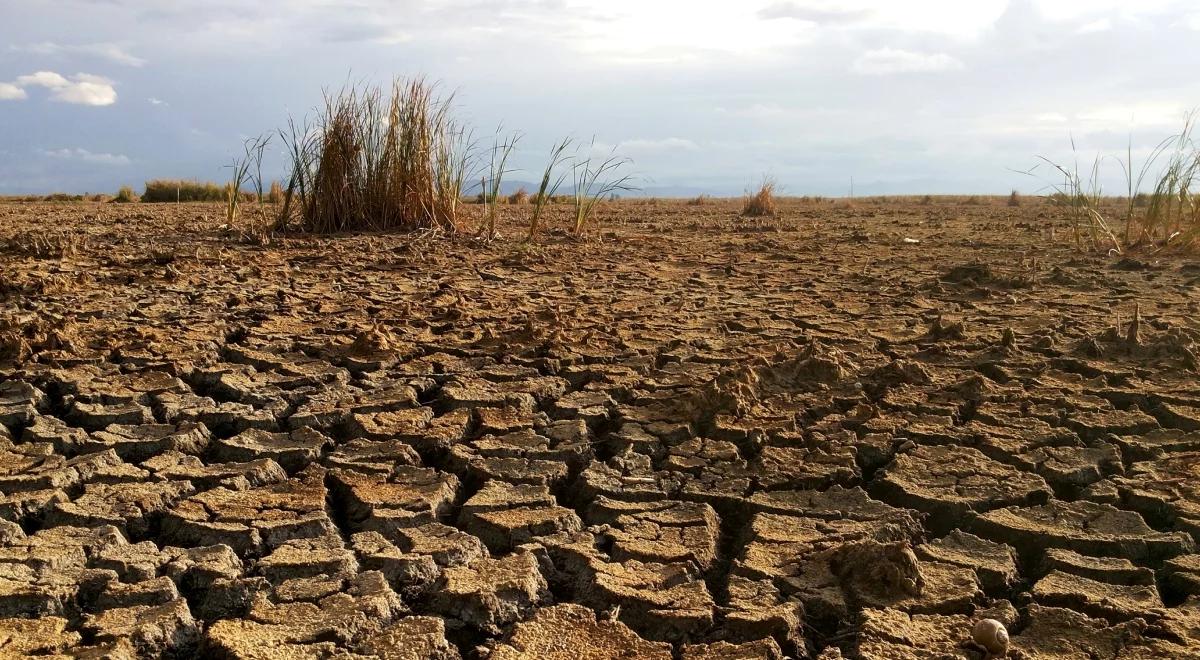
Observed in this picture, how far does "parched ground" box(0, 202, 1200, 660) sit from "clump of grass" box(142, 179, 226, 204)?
30.6 feet

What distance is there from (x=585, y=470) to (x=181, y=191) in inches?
506

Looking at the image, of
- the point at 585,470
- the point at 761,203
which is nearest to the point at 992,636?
the point at 585,470

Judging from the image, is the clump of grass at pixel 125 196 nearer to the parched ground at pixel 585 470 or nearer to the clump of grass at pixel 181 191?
the clump of grass at pixel 181 191

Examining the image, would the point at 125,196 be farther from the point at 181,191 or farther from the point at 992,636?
the point at 992,636

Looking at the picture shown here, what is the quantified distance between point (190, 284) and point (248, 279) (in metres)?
0.27

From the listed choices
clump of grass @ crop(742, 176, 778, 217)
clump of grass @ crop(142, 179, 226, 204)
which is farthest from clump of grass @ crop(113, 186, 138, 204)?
clump of grass @ crop(742, 176, 778, 217)

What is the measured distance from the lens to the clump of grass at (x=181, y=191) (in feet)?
44.1

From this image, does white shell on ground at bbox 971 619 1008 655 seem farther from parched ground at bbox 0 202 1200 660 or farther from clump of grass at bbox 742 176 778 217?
clump of grass at bbox 742 176 778 217

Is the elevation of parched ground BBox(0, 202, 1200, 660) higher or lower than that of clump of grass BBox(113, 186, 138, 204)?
lower

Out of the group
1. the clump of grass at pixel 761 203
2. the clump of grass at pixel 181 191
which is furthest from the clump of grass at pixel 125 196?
the clump of grass at pixel 761 203

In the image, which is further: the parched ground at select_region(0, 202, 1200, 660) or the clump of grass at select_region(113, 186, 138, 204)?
the clump of grass at select_region(113, 186, 138, 204)

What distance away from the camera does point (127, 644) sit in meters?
1.68

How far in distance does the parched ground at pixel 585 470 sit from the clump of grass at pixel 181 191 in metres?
9.32

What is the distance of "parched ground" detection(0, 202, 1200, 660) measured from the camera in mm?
1826
